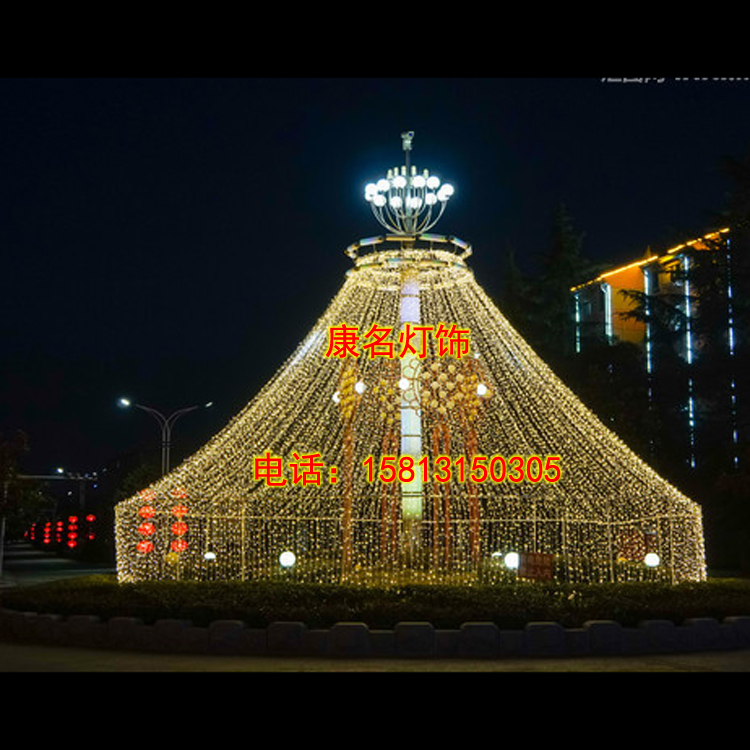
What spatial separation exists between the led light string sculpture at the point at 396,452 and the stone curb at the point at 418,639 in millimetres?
3306

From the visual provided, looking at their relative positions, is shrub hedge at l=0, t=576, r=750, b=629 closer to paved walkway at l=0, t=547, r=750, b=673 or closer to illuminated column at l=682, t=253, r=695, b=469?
paved walkway at l=0, t=547, r=750, b=673

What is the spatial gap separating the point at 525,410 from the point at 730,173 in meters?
12.7

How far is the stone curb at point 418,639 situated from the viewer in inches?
436

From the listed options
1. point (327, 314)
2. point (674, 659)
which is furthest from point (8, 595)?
point (674, 659)

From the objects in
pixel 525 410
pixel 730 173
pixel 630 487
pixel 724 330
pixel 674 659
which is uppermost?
pixel 730 173

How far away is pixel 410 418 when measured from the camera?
17109 millimetres

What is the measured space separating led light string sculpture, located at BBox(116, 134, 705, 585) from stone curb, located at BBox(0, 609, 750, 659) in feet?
→ 10.8

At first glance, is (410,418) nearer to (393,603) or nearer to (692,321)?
(393,603)

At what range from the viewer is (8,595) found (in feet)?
45.2

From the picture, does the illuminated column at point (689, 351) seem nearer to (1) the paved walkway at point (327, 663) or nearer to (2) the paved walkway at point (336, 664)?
(1) the paved walkway at point (327, 663)

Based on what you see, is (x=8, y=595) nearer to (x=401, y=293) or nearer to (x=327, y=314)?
A: (x=327, y=314)

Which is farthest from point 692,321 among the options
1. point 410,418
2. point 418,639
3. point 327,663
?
point 327,663

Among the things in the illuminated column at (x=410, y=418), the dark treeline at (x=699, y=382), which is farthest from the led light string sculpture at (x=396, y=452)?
the dark treeline at (x=699, y=382)

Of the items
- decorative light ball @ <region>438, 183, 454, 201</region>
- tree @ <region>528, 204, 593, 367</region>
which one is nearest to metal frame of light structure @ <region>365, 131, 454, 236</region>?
decorative light ball @ <region>438, 183, 454, 201</region>
